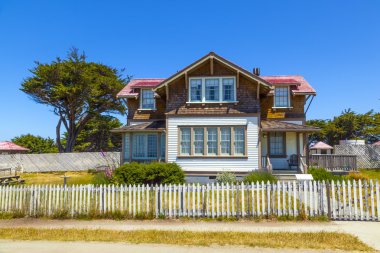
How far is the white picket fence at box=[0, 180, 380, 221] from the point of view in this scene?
33.1ft

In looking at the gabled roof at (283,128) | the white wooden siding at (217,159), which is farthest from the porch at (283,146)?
the white wooden siding at (217,159)

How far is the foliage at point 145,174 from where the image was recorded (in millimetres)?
15562

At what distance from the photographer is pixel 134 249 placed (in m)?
6.92

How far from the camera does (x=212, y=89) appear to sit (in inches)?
759

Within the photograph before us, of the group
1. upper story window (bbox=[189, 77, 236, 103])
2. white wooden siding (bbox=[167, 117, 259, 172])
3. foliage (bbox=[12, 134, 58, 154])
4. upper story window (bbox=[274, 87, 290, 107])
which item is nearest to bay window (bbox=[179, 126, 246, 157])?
white wooden siding (bbox=[167, 117, 259, 172])

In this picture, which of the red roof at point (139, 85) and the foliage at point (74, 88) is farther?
the foliage at point (74, 88)

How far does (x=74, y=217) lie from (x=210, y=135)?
33.7 ft

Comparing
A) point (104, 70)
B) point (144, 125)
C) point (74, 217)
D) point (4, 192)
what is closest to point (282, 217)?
point (74, 217)

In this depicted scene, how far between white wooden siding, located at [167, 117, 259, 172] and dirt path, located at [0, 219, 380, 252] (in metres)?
8.60

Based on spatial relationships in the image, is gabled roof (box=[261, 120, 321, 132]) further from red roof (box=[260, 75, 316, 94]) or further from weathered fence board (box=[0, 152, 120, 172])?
weathered fence board (box=[0, 152, 120, 172])

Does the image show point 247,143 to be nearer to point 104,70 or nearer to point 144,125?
point 144,125

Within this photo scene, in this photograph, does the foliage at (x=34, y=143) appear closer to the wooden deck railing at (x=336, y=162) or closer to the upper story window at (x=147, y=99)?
the upper story window at (x=147, y=99)

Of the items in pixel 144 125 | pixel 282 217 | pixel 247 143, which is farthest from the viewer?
pixel 144 125

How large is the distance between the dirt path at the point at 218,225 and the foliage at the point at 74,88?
109ft
